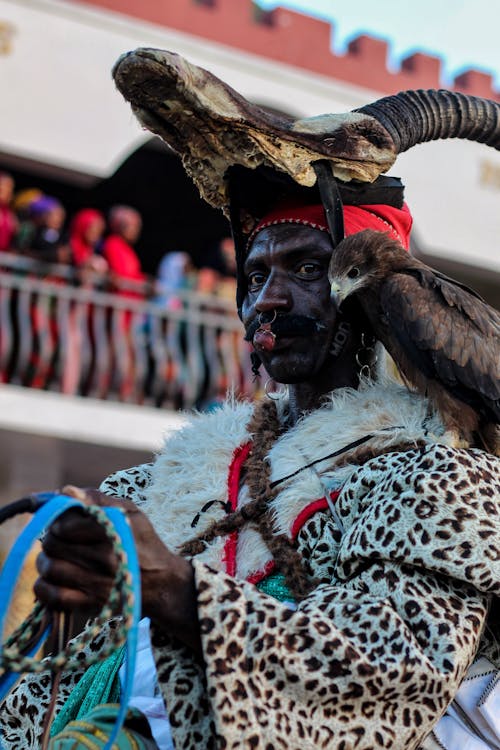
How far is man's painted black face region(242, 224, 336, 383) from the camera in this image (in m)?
2.90

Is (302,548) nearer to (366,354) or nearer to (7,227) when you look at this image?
(366,354)

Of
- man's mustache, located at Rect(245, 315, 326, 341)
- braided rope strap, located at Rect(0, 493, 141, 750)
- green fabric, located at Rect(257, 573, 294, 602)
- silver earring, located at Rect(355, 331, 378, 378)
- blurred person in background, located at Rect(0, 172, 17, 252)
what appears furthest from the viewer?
blurred person in background, located at Rect(0, 172, 17, 252)

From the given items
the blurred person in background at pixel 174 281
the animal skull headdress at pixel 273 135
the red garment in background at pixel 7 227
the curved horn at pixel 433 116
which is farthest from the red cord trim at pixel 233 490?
the blurred person in background at pixel 174 281

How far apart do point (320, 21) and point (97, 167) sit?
2695 millimetres

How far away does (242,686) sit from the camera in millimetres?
2141

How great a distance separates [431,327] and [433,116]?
22.4 inches

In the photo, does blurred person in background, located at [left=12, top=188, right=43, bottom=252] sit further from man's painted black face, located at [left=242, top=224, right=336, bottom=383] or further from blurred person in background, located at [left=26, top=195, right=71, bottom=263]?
man's painted black face, located at [left=242, top=224, right=336, bottom=383]

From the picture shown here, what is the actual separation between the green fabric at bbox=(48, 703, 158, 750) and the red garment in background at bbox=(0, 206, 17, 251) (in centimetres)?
764

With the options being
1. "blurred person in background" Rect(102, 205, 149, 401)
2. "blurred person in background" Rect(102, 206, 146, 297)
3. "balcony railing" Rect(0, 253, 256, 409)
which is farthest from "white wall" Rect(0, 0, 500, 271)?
"balcony railing" Rect(0, 253, 256, 409)

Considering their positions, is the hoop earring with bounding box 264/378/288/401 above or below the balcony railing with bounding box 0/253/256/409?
above

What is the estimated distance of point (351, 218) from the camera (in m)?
2.97

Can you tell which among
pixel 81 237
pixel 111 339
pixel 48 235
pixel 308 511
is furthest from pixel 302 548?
pixel 111 339

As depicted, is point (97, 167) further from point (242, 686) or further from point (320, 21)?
point (242, 686)

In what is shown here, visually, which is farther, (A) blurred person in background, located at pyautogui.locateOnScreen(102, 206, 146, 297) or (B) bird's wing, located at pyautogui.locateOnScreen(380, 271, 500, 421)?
(A) blurred person in background, located at pyautogui.locateOnScreen(102, 206, 146, 297)
